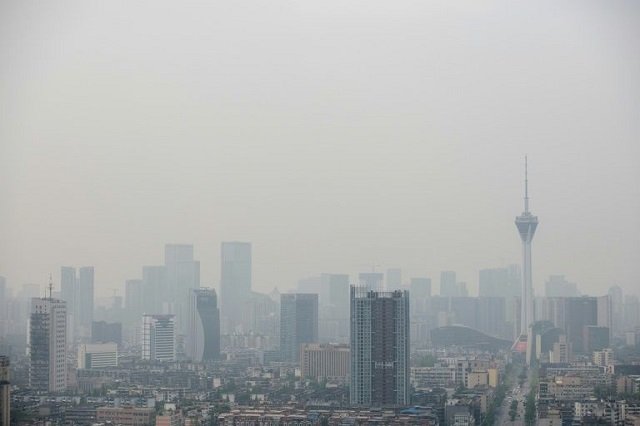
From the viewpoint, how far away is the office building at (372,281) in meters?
11.7

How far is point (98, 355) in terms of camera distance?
44.6 feet

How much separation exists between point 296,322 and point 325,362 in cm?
154

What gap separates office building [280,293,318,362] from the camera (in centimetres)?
1352

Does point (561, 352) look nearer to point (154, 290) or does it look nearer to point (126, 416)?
point (154, 290)

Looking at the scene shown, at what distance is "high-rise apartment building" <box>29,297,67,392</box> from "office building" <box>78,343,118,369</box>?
409 millimetres

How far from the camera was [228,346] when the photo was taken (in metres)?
15.3

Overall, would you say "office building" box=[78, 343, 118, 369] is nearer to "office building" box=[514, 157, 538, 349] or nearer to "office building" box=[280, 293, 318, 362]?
"office building" box=[280, 293, 318, 362]

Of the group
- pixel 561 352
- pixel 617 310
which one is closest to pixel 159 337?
pixel 561 352

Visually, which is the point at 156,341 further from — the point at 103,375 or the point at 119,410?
the point at 119,410

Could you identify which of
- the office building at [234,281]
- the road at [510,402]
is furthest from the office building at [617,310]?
the office building at [234,281]

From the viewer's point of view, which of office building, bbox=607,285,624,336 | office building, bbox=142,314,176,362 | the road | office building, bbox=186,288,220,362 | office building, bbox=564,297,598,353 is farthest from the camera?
office building, bbox=186,288,220,362

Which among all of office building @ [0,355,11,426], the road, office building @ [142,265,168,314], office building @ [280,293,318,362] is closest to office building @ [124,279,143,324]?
office building @ [142,265,168,314]

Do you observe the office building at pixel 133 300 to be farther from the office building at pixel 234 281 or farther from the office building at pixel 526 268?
the office building at pixel 526 268

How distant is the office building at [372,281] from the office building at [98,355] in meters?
2.99
